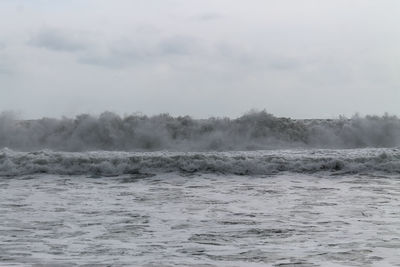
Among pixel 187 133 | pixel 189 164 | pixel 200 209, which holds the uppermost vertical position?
pixel 187 133

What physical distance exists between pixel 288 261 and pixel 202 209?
310 cm

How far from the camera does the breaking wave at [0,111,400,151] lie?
18056mm

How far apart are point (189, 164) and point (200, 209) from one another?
15.5 feet

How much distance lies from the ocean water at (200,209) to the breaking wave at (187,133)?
11.4 feet

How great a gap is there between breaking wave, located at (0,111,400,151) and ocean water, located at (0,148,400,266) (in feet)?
11.4

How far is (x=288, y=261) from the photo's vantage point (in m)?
5.58

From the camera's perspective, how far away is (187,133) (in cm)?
1864

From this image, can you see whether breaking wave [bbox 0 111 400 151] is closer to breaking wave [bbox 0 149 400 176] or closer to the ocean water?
the ocean water

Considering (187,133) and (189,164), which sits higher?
(187,133)

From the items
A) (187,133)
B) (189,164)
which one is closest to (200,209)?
(189,164)

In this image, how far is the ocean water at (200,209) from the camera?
233 inches

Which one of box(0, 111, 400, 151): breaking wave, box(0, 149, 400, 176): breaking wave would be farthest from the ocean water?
box(0, 111, 400, 151): breaking wave

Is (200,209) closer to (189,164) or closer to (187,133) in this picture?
(189,164)

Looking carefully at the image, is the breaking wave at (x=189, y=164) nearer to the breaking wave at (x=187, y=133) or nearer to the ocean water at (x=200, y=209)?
the ocean water at (x=200, y=209)
